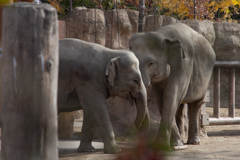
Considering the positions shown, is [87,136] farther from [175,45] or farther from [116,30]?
[116,30]

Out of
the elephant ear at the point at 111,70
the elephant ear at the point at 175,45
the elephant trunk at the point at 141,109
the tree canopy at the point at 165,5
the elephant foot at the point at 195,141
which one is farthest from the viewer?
the tree canopy at the point at 165,5

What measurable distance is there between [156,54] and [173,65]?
32 cm

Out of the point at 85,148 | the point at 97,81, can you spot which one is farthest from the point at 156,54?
the point at 85,148

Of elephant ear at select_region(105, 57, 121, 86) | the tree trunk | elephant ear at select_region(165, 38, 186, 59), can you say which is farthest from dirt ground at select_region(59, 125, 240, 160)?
the tree trunk

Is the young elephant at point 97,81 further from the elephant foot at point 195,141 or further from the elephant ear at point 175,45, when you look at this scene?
the elephant foot at point 195,141

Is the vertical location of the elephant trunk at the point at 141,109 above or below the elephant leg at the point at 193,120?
above

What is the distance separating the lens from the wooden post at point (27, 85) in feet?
8.78

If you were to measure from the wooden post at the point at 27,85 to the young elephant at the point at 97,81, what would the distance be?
3041 mm

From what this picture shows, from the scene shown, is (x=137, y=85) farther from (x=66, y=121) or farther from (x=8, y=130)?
(x=8, y=130)

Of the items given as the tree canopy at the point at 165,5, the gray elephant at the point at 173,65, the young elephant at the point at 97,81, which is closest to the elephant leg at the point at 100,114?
the young elephant at the point at 97,81

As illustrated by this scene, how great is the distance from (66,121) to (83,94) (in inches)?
52.2

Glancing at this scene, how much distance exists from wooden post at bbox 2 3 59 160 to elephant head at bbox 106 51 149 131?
3.10m

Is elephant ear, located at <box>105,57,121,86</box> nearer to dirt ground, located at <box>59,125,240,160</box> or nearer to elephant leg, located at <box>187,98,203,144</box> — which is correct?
dirt ground, located at <box>59,125,240,160</box>

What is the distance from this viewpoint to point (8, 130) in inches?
107
